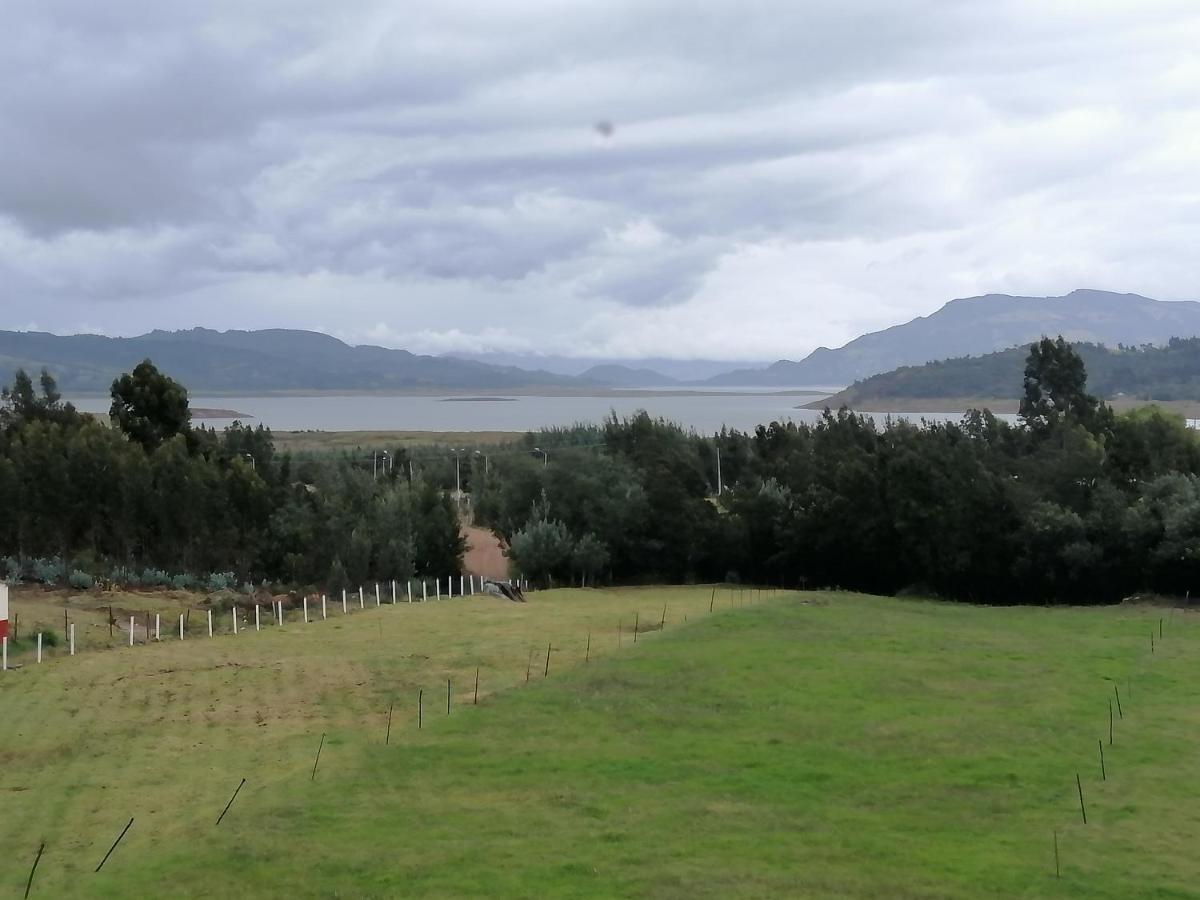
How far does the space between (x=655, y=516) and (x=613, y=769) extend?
38.3m

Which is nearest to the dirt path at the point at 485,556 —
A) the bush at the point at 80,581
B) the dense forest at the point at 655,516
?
the dense forest at the point at 655,516

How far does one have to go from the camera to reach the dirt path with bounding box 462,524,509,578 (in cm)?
6347

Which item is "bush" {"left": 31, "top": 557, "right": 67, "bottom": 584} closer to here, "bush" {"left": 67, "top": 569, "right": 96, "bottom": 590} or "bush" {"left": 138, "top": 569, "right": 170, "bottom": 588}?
"bush" {"left": 67, "top": 569, "right": 96, "bottom": 590}

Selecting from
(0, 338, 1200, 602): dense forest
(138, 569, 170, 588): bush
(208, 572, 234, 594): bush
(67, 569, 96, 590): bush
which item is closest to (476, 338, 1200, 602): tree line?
(0, 338, 1200, 602): dense forest

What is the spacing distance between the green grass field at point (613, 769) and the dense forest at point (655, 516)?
17.9 m

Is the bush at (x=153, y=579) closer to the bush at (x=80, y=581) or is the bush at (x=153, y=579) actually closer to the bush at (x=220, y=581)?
the bush at (x=220, y=581)

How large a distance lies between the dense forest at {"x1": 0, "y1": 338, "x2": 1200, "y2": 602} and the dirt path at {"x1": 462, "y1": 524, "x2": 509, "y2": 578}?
3.14 meters

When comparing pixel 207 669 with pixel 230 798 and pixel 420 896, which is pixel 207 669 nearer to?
pixel 230 798

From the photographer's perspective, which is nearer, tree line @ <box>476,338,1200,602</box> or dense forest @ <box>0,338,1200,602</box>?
tree line @ <box>476,338,1200,602</box>

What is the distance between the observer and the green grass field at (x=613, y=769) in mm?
13445

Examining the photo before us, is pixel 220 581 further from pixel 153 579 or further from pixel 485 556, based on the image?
pixel 485 556

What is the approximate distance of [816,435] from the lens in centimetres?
7481

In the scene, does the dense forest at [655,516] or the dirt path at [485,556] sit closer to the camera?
the dense forest at [655,516]

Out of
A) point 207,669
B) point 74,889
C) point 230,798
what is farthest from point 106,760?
point 207,669
